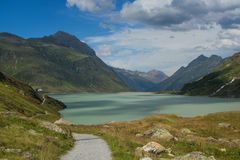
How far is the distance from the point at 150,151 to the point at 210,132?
4460cm

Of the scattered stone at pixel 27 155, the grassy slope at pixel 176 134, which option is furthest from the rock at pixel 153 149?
the scattered stone at pixel 27 155

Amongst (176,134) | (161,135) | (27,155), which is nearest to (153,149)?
(27,155)

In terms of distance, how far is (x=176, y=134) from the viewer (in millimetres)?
58375

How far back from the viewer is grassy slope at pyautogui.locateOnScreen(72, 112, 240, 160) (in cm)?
3464

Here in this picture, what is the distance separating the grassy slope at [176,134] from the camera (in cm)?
3464

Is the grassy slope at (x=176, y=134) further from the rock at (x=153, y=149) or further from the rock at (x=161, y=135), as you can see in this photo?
the rock at (x=161, y=135)

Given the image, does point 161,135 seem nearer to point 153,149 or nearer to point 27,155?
point 153,149

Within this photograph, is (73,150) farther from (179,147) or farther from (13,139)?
(179,147)

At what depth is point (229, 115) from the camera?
98.1m

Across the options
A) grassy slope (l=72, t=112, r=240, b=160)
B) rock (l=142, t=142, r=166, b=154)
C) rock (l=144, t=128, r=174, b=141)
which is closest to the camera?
rock (l=142, t=142, r=166, b=154)

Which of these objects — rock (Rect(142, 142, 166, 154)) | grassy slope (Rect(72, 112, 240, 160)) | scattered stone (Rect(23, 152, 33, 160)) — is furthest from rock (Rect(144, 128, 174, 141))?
scattered stone (Rect(23, 152, 33, 160))

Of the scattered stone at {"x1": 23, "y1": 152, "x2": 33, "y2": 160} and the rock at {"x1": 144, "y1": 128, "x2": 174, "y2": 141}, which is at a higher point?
the scattered stone at {"x1": 23, "y1": 152, "x2": 33, "y2": 160}

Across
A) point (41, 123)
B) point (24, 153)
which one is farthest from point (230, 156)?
Result: point (41, 123)

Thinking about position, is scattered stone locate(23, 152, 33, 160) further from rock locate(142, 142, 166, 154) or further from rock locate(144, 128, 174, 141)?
rock locate(144, 128, 174, 141)
